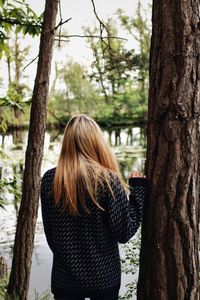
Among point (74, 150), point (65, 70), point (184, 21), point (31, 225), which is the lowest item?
point (31, 225)

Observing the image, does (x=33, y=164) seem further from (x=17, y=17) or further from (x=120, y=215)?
(x=120, y=215)

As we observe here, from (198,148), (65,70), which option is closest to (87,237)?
(198,148)

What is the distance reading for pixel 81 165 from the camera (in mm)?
2084

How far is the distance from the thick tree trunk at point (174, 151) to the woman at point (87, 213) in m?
0.15

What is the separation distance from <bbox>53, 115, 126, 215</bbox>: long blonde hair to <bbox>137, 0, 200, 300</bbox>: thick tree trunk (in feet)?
0.91

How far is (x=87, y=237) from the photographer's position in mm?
2119

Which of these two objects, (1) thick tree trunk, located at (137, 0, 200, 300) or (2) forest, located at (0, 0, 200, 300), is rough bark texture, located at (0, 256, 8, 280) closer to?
(2) forest, located at (0, 0, 200, 300)

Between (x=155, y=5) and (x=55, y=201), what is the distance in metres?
1.18

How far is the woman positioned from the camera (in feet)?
6.73

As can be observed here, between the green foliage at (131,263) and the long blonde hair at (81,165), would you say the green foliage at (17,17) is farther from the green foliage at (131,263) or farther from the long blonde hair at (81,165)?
the green foliage at (131,263)

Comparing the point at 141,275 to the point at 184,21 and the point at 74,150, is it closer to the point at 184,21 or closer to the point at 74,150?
the point at 74,150

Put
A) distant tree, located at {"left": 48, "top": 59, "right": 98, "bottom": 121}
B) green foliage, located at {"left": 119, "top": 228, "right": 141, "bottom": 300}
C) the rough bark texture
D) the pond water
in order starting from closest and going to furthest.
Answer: the rough bark texture, green foliage, located at {"left": 119, "top": 228, "right": 141, "bottom": 300}, the pond water, distant tree, located at {"left": 48, "top": 59, "right": 98, "bottom": 121}

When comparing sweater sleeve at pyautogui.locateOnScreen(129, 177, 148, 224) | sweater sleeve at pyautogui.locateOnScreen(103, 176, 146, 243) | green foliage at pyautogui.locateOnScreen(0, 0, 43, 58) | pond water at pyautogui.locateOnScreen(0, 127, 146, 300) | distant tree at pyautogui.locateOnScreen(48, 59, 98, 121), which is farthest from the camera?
distant tree at pyautogui.locateOnScreen(48, 59, 98, 121)

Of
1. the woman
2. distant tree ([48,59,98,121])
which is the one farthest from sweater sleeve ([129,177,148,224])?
distant tree ([48,59,98,121])
